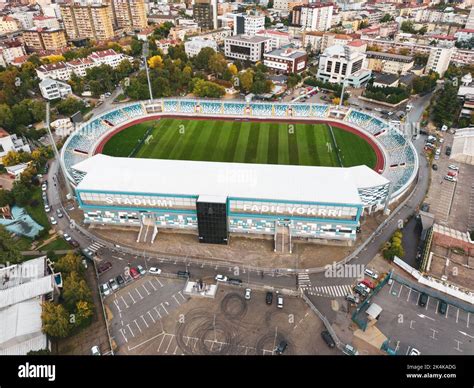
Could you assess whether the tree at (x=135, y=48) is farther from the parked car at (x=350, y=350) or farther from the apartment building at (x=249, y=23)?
the parked car at (x=350, y=350)

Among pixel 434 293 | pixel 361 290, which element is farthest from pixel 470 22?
pixel 361 290

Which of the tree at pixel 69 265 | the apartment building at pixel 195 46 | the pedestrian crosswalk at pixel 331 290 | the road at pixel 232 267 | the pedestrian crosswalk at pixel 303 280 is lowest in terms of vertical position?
the pedestrian crosswalk at pixel 331 290

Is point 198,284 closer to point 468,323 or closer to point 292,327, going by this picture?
point 292,327

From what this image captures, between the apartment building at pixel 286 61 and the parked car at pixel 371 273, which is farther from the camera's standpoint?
the apartment building at pixel 286 61

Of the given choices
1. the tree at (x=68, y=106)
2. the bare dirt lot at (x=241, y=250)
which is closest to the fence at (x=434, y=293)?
the bare dirt lot at (x=241, y=250)

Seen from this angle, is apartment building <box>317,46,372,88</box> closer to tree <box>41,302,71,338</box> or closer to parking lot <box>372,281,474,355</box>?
parking lot <box>372,281,474,355</box>

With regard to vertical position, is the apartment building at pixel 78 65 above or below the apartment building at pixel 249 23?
below

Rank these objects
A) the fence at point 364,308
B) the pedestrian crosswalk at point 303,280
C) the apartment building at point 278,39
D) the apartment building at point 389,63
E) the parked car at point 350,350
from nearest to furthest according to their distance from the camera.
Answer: the parked car at point 350,350
the fence at point 364,308
the pedestrian crosswalk at point 303,280
the apartment building at point 389,63
the apartment building at point 278,39

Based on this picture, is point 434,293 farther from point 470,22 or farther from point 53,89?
point 470,22
